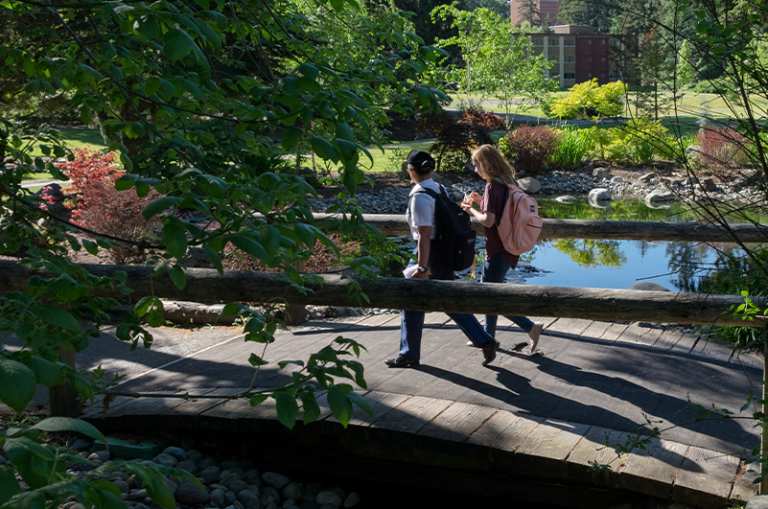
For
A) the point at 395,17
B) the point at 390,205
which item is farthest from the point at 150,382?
the point at 390,205

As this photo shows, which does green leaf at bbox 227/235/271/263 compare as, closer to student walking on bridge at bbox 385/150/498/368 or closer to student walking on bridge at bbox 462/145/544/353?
student walking on bridge at bbox 385/150/498/368

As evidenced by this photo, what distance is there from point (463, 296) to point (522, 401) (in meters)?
1.16

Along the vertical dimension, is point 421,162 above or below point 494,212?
above

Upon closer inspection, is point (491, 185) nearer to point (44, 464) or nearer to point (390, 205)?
point (44, 464)

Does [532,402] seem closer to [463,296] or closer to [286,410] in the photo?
[463,296]

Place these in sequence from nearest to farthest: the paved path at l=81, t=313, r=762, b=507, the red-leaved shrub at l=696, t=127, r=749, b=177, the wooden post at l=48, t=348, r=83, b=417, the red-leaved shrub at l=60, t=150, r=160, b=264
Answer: the red-leaved shrub at l=696, t=127, r=749, b=177 → the paved path at l=81, t=313, r=762, b=507 → the wooden post at l=48, t=348, r=83, b=417 → the red-leaved shrub at l=60, t=150, r=160, b=264

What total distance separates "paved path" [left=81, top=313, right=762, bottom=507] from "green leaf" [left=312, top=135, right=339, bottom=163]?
75.0 inches

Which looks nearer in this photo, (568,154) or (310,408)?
(310,408)

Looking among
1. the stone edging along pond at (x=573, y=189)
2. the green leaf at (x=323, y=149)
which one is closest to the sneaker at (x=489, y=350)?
the green leaf at (x=323, y=149)

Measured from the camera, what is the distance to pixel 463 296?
3.41 m

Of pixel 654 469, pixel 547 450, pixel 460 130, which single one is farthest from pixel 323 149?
pixel 460 130

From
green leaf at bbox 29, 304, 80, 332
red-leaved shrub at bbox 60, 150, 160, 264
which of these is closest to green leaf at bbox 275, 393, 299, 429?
green leaf at bbox 29, 304, 80, 332

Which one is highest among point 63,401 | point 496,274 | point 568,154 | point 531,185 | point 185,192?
point 185,192

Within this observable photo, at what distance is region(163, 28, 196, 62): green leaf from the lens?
1.55 metres
